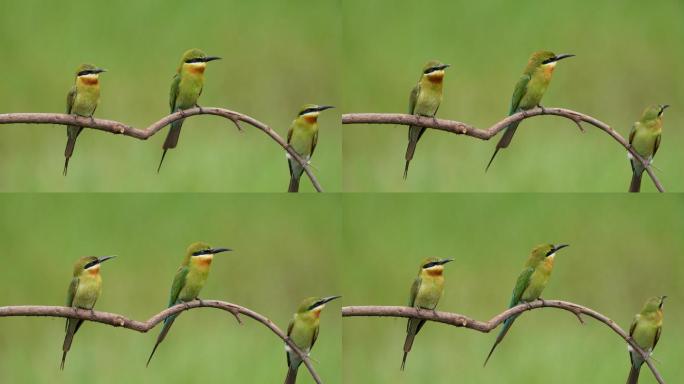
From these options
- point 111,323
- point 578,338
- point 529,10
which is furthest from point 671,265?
point 111,323

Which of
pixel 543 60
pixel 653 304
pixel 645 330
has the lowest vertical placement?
pixel 645 330

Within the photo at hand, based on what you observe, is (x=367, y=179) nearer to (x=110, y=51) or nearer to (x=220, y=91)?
(x=220, y=91)

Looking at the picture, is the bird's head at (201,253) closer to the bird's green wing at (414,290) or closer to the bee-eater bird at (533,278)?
the bird's green wing at (414,290)

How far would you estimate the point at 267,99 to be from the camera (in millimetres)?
4316

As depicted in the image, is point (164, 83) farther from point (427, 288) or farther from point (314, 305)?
point (427, 288)

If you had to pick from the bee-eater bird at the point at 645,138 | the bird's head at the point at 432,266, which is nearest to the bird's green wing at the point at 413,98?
the bird's head at the point at 432,266

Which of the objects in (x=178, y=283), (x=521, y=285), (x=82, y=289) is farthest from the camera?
(x=521, y=285)

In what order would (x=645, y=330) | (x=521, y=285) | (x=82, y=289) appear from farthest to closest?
1. (x=645, y=330)
2. (x=521, y=285)
3. (x=82, y=289)

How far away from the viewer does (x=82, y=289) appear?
160 inches

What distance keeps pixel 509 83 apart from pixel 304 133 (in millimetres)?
948

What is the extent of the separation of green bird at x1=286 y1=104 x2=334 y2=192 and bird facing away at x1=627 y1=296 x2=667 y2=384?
1668mm

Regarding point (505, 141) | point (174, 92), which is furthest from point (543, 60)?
point (174, 92)

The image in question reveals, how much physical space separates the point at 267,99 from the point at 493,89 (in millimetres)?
1011

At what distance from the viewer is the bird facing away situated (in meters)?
4.38
